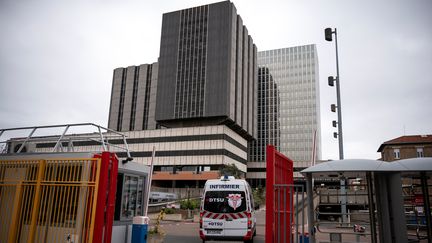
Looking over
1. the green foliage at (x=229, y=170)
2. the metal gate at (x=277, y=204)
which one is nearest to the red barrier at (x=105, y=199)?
the metal gate at (x=277, y=204)

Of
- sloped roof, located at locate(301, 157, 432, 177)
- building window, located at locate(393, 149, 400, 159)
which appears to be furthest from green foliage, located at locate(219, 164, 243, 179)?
sloped roof, located at locate(301, 157, 432, 177)

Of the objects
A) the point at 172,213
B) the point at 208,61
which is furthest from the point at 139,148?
the point at 172,213

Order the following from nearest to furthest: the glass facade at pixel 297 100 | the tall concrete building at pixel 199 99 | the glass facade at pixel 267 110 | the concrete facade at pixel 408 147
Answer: the concrete facade at pixel 408 147 → the tall concrete building at pixel 199 99 → the glass facade at pixel 267 110 → the glass facade at pixel 297 100

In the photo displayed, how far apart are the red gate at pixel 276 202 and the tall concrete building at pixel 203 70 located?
6564cm

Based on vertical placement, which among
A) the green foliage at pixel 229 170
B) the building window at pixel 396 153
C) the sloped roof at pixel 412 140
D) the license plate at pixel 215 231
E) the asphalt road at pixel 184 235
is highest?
the sloped roof at pixel 412 140

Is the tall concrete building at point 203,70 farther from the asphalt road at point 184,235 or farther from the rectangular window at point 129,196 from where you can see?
the rectangular window at point 129,196

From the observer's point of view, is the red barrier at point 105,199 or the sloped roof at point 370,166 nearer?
the sloped roof at point 370,166

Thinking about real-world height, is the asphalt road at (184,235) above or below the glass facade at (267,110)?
below

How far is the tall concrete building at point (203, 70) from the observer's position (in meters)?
76.6

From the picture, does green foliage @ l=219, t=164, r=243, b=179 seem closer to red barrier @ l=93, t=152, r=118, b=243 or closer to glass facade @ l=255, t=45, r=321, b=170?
red barrier @ l=93, t=152, r=118, b=243

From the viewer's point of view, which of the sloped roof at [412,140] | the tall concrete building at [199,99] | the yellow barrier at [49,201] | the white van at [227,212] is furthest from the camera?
the tall concrete building at [199,99]

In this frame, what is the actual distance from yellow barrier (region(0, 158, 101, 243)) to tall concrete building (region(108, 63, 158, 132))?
8512cm

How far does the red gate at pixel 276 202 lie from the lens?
769 cm

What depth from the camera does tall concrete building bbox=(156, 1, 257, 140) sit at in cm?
7662
